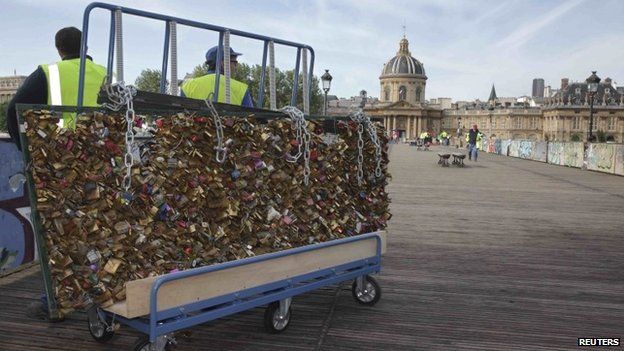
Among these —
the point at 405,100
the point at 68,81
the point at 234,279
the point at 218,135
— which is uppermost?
the point at 405,100

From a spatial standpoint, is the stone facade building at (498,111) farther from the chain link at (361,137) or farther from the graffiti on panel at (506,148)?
the chain link at (361,137)

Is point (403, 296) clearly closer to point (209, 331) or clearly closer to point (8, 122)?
point (209, 331)

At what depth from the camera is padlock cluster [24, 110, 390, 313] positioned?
12.5 ft

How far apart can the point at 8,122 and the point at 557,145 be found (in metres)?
37.4

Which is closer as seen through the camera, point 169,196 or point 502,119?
point 169,196

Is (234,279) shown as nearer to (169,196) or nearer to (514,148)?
(169,196)

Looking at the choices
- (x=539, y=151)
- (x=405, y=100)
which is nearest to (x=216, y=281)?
(x=539, y=151)

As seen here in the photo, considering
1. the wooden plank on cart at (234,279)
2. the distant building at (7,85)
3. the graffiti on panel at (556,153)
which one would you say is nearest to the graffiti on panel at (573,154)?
the graffiti on panel at (556,153)

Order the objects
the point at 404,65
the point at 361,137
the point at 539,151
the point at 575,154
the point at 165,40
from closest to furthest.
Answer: the point at 165,40
the point at 361,137
the point at 575,154
the point at 539,151
the point at 404,65

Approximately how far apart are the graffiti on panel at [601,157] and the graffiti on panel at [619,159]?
0.33 m

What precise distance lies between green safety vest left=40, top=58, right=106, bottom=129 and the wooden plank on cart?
1.85 m

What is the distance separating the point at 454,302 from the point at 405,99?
177 meters

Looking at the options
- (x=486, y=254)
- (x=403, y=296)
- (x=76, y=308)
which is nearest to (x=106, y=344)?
(x=76, y=308)

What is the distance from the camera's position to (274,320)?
4922mm
